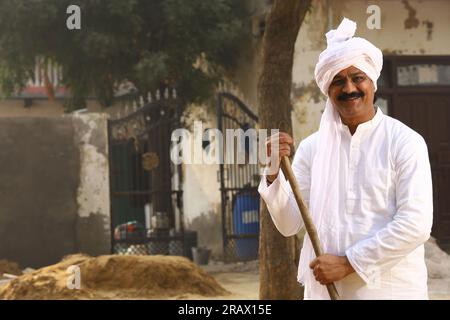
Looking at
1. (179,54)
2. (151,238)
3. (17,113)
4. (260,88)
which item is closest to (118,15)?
(179,54)

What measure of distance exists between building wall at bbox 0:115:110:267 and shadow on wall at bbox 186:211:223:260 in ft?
8.13

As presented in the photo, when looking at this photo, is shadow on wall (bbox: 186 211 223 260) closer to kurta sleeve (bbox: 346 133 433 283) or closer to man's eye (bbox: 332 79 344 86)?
man's eye (bbox: 332 79 344 86)

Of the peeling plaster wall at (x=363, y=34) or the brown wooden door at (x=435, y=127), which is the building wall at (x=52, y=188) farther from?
the brown wooden door at (x=435, y=127)

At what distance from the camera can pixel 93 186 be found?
38.0 ft

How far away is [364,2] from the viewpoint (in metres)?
11.5

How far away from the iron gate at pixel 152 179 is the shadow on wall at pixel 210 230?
1.37 metres

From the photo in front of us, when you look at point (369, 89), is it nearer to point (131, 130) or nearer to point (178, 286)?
point (178, 286)

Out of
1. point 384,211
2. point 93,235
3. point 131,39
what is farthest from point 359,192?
point 131,39

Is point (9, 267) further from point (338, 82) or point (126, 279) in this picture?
point (338, 82)

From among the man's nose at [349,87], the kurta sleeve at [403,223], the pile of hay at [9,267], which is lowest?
the pile of hay at [9,267]

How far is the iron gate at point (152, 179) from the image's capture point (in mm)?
11609

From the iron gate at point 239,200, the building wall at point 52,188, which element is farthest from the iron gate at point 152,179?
the iron gate at point 239,200

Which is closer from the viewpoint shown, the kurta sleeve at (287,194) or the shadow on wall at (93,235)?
the kurta sleeve at (287,194)

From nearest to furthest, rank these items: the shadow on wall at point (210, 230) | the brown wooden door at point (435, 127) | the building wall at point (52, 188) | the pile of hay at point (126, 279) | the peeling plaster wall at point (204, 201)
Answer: the pile of hay at point (126, 279) < the building wall at point (52, 188) < the brown wooden door at point (435, 127) < the shadow on wall at point (210, 230) < the peeling plaster wall at point (204, 201)
